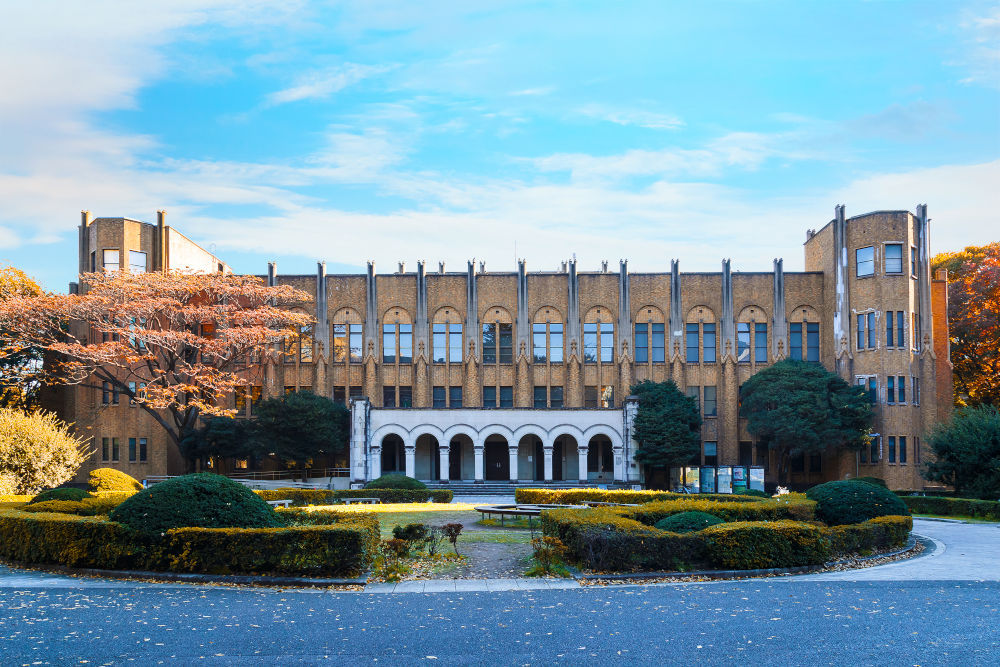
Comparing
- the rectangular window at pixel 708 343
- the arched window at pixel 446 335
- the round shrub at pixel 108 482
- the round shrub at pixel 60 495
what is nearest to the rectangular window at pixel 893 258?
the rectangular window at pixel 708 343

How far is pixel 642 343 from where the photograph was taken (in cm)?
5069

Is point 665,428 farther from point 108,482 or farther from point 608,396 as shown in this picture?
point 108,482

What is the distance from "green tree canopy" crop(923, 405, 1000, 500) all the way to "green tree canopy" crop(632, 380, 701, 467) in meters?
13.0

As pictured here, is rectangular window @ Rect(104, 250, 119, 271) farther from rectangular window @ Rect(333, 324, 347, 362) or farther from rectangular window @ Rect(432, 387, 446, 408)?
rectangular window @ Rect(432, 387, 446, 408)

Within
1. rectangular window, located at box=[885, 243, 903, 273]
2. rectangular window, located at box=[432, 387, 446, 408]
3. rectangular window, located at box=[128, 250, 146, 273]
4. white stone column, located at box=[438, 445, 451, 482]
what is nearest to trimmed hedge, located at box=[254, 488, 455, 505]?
white stone column, located at box=[438, 445, 451, 482]

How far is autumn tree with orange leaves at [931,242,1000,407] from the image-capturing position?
47750 mm

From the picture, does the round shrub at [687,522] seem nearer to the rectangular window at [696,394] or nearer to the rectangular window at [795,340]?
the rectangular window at [696,394]

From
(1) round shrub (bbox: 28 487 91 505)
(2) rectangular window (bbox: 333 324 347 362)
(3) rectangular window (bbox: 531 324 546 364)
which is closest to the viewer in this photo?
(1) round shrub (bbox: 28 487 91 505)

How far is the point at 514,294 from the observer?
5134 cm

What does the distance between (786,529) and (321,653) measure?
10.0 meters

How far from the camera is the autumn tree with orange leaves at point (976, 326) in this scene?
4775 cm

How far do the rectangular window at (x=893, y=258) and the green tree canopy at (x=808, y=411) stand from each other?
20.9 feet

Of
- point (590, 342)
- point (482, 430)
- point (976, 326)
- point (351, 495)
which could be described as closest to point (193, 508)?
point (351, 495)

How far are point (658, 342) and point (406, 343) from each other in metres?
14.7
